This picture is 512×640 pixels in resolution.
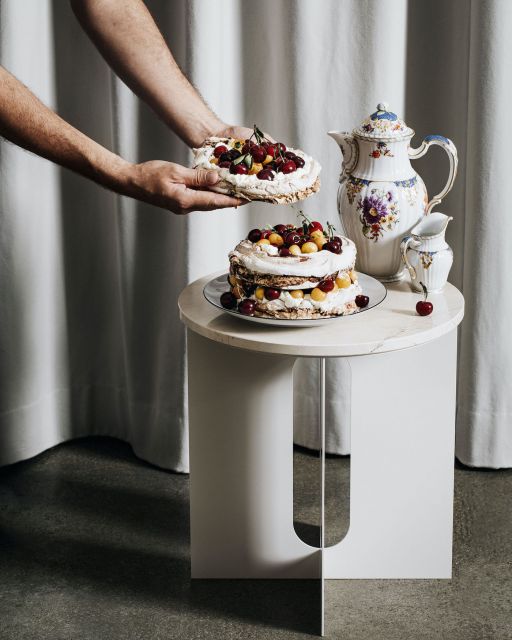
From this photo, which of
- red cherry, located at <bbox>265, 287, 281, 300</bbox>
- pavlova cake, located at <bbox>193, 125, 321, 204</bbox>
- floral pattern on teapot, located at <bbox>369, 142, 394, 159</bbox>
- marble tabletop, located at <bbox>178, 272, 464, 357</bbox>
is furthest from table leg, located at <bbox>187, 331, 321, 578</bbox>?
floral pattern on teapot, located at <bbox>369, 142, 394, 159</bbox>

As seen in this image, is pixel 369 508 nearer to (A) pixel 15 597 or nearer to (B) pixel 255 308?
(B) pixel 255 308

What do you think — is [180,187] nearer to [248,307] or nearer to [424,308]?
[248,307]

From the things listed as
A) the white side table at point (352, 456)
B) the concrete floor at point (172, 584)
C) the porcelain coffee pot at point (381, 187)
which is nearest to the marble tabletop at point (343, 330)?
the white side table at point (352, 456)

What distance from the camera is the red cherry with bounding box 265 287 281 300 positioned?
1661mm

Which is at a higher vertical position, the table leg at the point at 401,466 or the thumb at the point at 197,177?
the thumb at the point at 197,177

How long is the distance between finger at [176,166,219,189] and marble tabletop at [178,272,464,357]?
0.23 meters

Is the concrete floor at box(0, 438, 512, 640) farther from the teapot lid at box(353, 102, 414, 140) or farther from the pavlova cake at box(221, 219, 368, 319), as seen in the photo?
the teapot lid at box(353, 102, 414, 140)

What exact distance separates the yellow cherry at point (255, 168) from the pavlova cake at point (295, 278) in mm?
114

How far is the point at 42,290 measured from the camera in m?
2.43

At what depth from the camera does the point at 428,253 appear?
1.82 m

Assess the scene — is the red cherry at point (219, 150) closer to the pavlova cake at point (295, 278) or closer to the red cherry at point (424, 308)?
the pavlova cake at point (295, 278)

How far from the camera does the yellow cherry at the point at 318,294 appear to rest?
1661 millimetres

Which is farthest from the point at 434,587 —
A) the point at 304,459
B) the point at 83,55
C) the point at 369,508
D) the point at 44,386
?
the point at 83,55

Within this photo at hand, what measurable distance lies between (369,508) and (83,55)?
1265 mm
